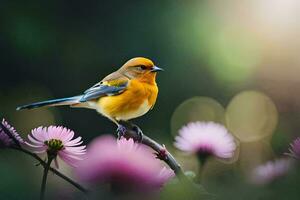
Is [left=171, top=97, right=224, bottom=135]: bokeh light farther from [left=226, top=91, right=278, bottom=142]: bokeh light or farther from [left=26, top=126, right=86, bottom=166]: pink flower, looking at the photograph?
[left=26, top=126, right=86, bottom=166]: pink flower

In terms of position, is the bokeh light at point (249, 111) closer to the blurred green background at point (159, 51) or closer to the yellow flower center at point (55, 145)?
the blurred green background at point (159, 51)

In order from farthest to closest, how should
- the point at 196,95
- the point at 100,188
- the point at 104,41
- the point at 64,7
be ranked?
1. the point at 64,7
2. the point at 104,41
3. the point at 196,95
4. the point at 100,188

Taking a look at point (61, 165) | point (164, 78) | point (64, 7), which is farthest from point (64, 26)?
point (61, 165)

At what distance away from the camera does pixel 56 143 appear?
0.51m

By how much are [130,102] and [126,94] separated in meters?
0.06

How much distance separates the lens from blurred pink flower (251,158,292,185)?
0.36 meters

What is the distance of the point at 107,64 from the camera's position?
424 centimetres

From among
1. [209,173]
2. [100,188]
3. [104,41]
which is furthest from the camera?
[104,41]

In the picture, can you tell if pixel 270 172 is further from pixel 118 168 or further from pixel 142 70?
pixel 142 70

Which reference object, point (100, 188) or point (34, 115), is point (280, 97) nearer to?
point (34, 115)

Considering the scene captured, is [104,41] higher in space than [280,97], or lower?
higher

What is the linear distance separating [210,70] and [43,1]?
4.40 ft

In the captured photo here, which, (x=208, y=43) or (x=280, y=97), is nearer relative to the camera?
(x=280, y=97)

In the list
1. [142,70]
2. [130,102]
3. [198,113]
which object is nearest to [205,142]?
[130,102]
